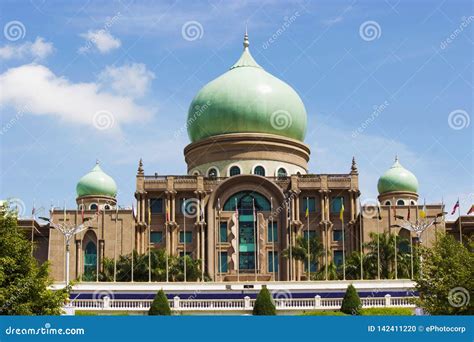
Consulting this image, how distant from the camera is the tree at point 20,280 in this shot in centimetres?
3145

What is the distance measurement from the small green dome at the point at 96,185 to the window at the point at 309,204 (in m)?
19.9

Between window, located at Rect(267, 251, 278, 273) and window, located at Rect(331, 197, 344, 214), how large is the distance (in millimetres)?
6514

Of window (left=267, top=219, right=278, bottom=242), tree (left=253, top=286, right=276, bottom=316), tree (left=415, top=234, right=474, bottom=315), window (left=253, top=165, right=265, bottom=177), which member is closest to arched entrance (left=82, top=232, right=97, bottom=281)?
window (left=267, top=219, right=278, bottom=242)

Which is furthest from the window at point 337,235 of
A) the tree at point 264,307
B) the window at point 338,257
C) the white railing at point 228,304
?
the tree at point 264,307

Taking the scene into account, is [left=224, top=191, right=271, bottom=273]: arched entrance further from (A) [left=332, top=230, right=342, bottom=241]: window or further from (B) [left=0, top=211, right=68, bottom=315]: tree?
(B) [left=0, top=211, right=68, bottom=315]: tree

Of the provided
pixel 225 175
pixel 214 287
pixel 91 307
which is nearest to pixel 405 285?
pixel 214 287

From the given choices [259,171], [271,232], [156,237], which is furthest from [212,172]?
[271,232]

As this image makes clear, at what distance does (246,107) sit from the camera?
3014 inches

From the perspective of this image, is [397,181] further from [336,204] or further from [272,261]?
[272,261]

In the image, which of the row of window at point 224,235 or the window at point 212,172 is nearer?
the row of window at point 224,235

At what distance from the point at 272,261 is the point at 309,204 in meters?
6.08

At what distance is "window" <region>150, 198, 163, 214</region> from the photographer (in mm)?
74438

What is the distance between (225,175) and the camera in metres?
75.9

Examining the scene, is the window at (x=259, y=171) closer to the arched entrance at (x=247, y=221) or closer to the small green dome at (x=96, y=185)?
the arched entrance at (x=247, y=221)
